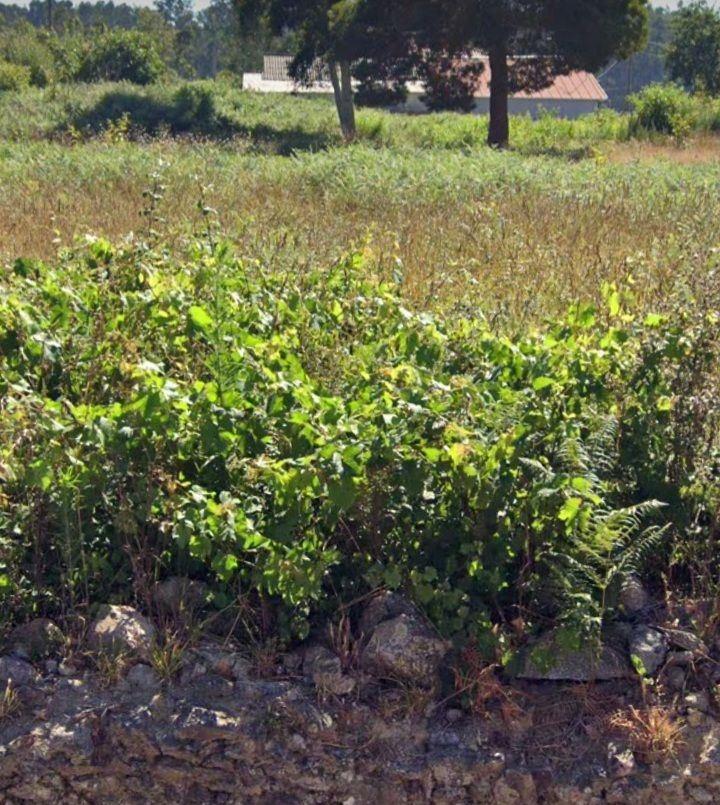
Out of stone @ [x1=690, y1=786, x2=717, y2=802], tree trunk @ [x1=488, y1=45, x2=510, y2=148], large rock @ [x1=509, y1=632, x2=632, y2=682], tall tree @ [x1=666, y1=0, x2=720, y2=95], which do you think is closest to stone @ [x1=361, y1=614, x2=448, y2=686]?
large rock @ [x1=509, y1=632, x2=632, y2=682]

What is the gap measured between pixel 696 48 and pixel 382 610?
48.3 meters

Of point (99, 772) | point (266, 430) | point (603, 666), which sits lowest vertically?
point (99, 772)

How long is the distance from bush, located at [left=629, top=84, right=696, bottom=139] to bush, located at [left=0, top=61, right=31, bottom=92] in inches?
735

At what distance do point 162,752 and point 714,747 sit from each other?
152 cm

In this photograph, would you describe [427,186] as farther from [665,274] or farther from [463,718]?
[463,718]

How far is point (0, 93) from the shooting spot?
32031mm

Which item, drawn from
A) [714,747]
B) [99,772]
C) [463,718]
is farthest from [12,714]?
[714,747]

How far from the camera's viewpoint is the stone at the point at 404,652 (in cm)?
315

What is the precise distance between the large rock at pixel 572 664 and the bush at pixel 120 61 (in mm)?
36249

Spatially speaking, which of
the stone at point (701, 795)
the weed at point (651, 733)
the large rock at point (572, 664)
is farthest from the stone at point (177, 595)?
the stone at point (701, 795)

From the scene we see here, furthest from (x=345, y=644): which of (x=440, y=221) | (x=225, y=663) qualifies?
(x=440, y=221)

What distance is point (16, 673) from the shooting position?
10.4ft

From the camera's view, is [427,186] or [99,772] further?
[427,186]

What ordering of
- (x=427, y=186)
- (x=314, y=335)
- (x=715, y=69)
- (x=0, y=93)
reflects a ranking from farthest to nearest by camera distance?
(x=715, y=69)
(x=0, y=93)
(x=427, y=186)
(x=314, y=335)
